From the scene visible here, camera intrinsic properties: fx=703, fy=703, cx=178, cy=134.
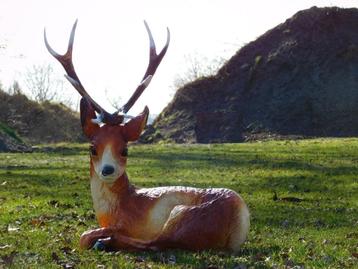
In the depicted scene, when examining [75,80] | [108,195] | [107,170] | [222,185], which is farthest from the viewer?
[222,185]

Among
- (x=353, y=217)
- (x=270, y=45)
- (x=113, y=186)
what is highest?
(x=270, y=45)

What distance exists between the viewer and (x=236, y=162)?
22.2m

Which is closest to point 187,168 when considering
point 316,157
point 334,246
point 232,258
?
point 316,157

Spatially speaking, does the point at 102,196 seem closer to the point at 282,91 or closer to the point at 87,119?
the point at 87,119

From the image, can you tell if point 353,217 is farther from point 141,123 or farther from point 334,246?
point 141,123

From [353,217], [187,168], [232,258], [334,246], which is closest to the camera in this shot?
[232,258]

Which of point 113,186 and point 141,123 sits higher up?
point 141,123

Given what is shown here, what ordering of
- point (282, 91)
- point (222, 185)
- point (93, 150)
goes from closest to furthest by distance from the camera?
point (93, 150), point (222, 185), point (282, 91)

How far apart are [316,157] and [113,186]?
15.3 meters

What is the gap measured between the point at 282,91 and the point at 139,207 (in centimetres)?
3629

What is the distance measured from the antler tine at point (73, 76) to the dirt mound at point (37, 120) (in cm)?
4222

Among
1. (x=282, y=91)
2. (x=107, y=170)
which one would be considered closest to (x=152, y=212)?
(x=107, y=170)

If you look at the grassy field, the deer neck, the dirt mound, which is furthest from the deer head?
the dirt mound

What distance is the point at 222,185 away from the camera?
53.8 feet
